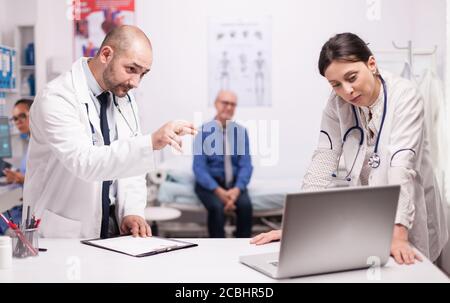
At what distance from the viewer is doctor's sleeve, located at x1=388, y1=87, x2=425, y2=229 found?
1.61 meters

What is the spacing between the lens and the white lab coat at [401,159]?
1629mm

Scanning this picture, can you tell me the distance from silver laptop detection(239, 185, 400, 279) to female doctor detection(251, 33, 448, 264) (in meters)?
0.21

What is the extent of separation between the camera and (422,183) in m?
1.83

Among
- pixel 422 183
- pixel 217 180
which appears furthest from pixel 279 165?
pixel 422 183

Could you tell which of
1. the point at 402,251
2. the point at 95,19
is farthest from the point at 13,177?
the point at 402,251

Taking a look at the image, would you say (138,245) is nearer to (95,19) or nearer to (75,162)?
Answer: (75,162)

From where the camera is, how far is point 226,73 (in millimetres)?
4566

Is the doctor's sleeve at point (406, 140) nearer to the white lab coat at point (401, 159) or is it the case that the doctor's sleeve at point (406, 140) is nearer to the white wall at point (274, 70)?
the white lab coat at point (401, 159)

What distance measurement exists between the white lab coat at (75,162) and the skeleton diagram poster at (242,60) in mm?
2653

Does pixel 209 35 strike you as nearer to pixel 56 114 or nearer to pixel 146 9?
pixel 146 9

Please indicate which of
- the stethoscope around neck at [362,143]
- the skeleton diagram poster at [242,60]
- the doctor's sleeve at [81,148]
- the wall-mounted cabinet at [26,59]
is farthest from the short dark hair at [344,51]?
the wall-mounted cabinet at [26,59]

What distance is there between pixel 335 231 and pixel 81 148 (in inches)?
31.0

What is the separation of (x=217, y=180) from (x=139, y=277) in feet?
8.95

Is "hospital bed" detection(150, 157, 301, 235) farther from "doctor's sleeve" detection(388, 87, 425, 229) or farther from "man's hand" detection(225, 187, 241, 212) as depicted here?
"doctor's sleeve" detection(388, 87, 425, 229)
